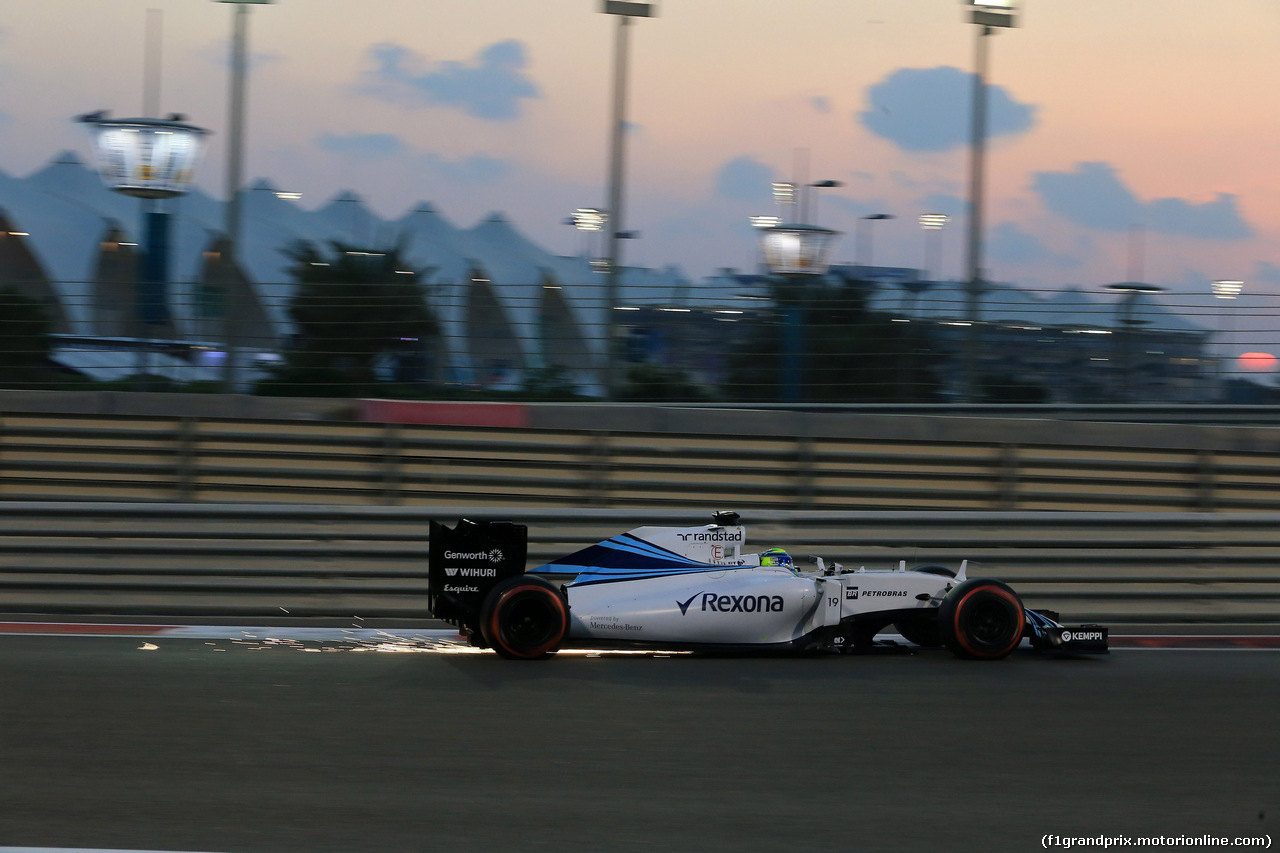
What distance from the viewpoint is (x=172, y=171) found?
18.1m

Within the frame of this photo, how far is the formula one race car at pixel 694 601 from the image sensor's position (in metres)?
6.75

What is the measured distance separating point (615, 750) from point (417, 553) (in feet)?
11.1

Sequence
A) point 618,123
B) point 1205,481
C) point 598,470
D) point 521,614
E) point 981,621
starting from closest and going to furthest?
point 521,614 < point 981,621 < point 598,470 < point 1205,481 < point 618,123

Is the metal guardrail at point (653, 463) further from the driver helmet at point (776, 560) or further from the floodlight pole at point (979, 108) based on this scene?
the floodlight pole at point (979, 108)

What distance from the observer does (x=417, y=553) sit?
8.02 meters

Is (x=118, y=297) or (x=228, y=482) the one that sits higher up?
(x=118, y=297)

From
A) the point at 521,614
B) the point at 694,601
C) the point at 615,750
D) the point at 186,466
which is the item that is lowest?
the point at 615,750

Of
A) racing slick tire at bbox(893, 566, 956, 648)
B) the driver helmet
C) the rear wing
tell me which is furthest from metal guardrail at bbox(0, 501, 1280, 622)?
the rear wing

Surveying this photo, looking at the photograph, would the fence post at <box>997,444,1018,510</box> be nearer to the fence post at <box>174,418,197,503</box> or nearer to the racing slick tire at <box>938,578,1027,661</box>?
the racing slick tire at <box>938,578,1027,661</box>

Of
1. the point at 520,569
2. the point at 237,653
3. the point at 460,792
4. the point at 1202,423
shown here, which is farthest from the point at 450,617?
the point at 1202,423

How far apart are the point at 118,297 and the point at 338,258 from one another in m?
4.15

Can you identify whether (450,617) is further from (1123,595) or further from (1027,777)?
Result: (1123,595)

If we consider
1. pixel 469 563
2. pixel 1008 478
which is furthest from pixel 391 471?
pixel 1008 478

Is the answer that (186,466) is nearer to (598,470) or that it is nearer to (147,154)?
(598,470)
